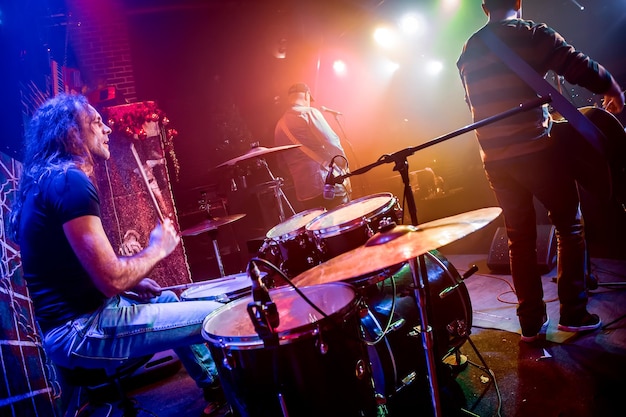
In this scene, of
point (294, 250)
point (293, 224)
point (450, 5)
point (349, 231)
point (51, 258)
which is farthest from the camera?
point (450, 5)

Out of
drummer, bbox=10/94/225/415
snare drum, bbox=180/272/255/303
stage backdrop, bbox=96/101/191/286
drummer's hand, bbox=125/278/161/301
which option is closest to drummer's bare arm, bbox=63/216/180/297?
drummer, bbox=10/94/225/415

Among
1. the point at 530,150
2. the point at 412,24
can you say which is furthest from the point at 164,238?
the point at 412,24

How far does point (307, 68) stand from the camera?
8.58 meters

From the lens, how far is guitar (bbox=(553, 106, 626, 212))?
216 cm

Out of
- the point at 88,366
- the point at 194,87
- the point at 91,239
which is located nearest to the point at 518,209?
the point at 91,239

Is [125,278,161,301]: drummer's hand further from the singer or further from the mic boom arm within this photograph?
the singer

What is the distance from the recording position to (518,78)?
2.25 m

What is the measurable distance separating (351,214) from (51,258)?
5.64ft

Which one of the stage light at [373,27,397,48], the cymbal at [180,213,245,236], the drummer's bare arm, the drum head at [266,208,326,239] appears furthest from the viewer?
the stage light at [373,27,397,48]

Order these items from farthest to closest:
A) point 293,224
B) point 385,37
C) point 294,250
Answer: point 385,37 < point 293,224 < point 294,250

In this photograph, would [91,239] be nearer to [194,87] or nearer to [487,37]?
[487,37]

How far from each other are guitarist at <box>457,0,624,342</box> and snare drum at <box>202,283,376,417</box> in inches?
62.8

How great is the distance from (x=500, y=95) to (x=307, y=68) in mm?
6887

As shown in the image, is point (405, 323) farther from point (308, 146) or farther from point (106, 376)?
point (308, 146)
